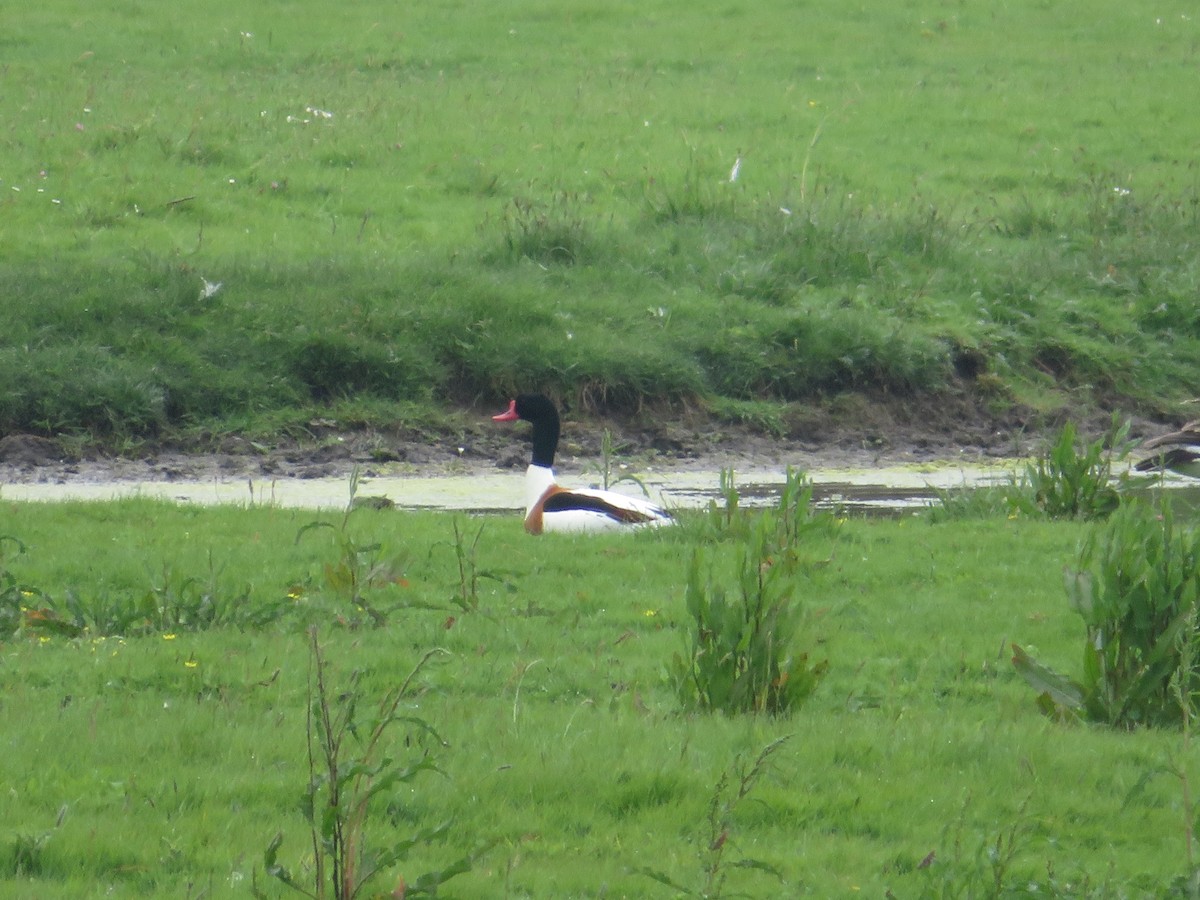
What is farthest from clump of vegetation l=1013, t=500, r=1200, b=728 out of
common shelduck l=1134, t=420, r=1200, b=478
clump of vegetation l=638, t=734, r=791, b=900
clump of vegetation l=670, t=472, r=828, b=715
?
clump of vegetation l=638, t=734, r=791, b=900

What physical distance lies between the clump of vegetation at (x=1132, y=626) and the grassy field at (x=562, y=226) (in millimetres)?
7453

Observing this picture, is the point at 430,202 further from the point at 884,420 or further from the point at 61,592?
the point at 61,592

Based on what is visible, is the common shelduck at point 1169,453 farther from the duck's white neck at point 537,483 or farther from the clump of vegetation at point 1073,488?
the duck's white neck at point 537,483

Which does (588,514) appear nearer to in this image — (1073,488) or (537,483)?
(537,483)

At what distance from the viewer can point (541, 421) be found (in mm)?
10547

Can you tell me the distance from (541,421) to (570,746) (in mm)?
5838

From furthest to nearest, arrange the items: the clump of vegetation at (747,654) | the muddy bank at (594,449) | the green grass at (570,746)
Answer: the muddy bank at (594,449)
the clump of vegetation at (747,654)
the green grass at (570,746)

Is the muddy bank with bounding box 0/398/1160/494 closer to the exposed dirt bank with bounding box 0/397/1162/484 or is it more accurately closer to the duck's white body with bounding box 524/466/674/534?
the exposed dirt bank with bounding box 0/397/1162/484

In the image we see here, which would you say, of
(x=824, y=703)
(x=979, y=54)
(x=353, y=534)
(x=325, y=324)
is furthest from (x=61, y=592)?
(x=979, y=54)

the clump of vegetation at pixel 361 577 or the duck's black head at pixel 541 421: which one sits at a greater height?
the duck's black head at pixel 541 421

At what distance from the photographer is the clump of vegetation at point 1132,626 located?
208 inches

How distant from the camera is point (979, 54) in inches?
967

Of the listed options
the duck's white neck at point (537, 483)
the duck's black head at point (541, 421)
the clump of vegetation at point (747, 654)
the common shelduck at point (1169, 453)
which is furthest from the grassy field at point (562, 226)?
the clump of vegetation at point (747, 654)

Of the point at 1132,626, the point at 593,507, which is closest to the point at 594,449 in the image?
the point at 593,507
